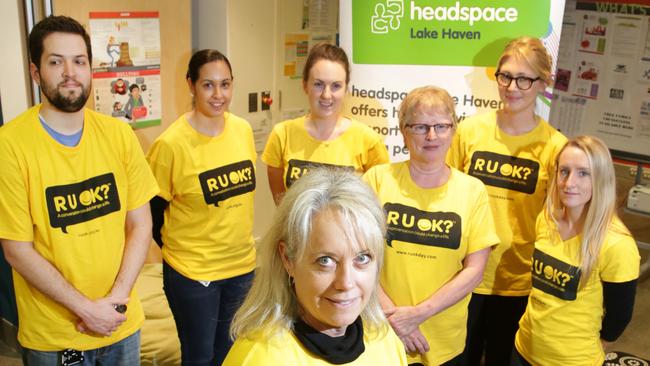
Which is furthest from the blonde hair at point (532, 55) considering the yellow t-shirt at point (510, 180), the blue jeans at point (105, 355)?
the blue jeans at point (105, 355)

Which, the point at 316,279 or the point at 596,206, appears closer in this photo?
the point at 316,279

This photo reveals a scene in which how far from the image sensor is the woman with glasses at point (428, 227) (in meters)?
2.20

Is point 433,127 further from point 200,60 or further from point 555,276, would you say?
point 200,60

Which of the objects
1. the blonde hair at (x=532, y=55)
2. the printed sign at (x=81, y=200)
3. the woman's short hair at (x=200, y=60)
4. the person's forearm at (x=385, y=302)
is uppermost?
the blonde hair at (x=532, y=55)

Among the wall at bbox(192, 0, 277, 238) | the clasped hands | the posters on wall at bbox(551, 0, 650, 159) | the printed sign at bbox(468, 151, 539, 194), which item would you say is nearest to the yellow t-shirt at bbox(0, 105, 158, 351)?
the clasped hands

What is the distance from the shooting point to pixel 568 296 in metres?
2.26

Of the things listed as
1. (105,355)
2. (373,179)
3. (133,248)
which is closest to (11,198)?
(133,248)

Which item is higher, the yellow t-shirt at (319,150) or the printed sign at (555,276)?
the yellow t-shirt at (319,150)

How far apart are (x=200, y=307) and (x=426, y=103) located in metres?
1.25

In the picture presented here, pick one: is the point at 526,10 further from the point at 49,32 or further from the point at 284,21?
the point at 284,21

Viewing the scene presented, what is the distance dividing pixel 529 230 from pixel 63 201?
171cm

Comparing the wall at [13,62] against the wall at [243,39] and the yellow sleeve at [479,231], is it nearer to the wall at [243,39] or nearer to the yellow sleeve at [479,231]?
the wall at [243,39]

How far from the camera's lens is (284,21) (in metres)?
4.62

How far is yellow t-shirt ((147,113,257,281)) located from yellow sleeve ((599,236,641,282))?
1.40 metres
